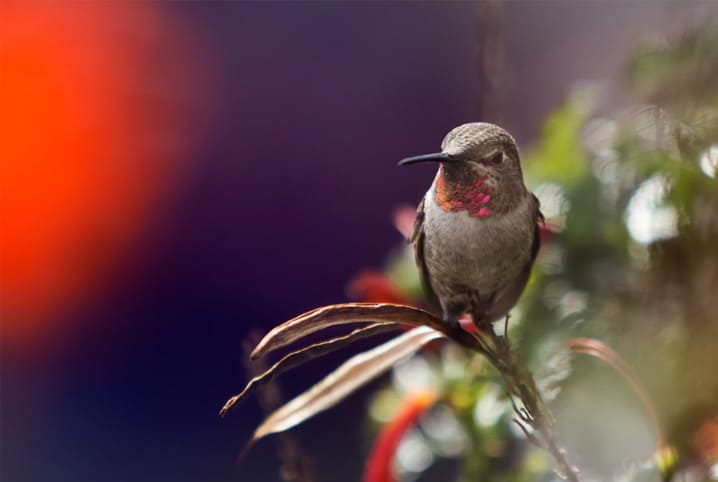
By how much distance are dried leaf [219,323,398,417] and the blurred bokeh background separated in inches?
48.8

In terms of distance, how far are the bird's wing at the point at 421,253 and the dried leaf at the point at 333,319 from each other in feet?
0.42

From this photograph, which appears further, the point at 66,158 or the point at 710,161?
the point at 66,158

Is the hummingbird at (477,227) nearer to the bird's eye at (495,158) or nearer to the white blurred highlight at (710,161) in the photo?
the bird's eye at (495,158)

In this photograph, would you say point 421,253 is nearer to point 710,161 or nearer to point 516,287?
point 516,287

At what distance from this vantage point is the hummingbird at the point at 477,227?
0.42 metres

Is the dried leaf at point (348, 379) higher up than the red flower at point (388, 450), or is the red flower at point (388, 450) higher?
the dried leaf at point (348, 379)

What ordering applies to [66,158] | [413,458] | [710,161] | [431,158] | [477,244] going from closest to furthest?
[431,158], [477,244], [710,161], [413,458], [66,158]

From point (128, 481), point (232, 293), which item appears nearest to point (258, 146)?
point (232, 293)

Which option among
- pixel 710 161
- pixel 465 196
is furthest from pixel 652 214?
pixel 465 196

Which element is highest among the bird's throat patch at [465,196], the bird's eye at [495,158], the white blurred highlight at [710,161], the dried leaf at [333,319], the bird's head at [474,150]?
the bird's head at [474,150]

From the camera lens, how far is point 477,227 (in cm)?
49

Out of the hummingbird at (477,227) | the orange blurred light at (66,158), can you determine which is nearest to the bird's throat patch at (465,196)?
the hummingbird at (477,227)

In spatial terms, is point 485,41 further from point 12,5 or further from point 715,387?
point 12,5

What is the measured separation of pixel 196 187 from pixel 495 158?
1572 mm
